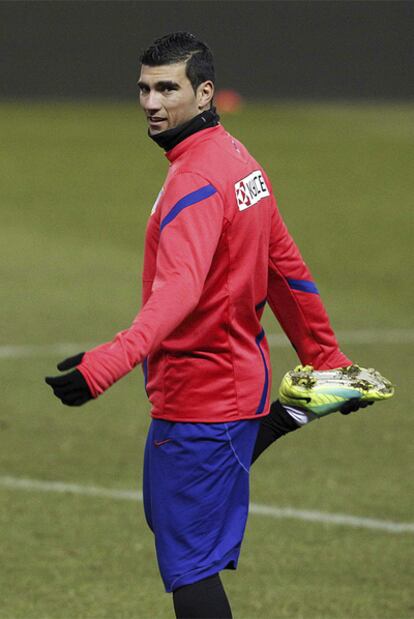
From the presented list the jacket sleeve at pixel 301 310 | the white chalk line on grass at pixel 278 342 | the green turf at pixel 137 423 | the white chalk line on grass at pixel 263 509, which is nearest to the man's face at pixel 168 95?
the jacket sleeve at pixel 301 310

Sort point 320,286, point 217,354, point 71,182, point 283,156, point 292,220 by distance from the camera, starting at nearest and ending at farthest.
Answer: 1. point 217,354
2. point 320,286
3. point 292,220
4. point 71,182
5. point 283,156

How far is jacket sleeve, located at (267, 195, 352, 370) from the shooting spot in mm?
4844

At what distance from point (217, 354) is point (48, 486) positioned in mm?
3732

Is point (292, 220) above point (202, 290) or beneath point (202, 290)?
beneath

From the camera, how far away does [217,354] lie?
179 inches

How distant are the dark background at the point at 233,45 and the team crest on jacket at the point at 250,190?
26.8 metres

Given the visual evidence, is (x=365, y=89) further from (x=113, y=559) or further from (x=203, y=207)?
(x=203, y=207)

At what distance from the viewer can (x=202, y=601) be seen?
447 centimetres

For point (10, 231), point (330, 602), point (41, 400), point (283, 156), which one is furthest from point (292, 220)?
point (330, 602)

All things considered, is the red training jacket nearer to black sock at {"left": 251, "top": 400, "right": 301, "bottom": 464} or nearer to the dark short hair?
the dark short hair

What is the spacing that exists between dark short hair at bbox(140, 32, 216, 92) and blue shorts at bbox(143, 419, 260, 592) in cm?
115

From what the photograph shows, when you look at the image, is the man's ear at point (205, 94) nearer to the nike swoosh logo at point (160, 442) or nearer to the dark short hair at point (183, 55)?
the dark short hair at point (183, 55)

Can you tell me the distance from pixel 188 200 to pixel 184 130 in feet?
1.10

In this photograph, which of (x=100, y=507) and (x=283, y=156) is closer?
(x=100, y=507)
